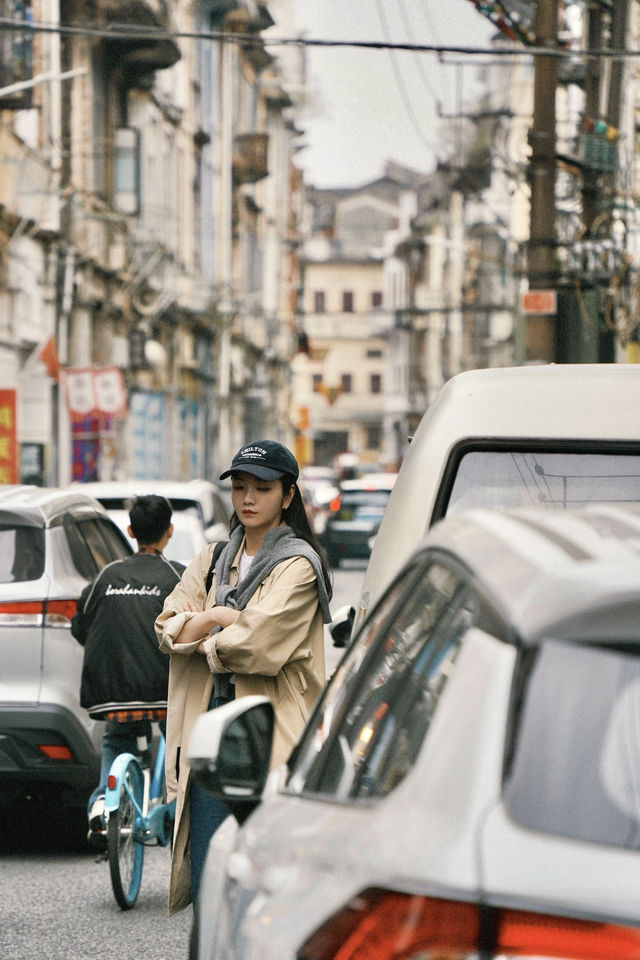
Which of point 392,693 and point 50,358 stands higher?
point 392,693

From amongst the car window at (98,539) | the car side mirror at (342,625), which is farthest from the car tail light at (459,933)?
the car window at (98,539)

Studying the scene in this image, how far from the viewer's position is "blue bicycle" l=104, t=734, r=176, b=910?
264 inches

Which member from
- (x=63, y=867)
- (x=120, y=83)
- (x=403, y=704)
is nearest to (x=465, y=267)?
(x=120, y=83)

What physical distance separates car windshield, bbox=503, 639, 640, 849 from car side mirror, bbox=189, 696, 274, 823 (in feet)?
3.62

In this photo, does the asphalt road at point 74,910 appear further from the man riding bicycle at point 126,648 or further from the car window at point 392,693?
the car window at point 392,693

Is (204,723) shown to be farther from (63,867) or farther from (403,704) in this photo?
(63,867)

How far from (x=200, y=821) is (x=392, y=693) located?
2249 mm

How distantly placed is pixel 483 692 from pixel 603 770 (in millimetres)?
177

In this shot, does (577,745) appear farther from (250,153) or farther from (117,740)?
(250,153)

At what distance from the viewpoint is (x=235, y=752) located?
3.22 m

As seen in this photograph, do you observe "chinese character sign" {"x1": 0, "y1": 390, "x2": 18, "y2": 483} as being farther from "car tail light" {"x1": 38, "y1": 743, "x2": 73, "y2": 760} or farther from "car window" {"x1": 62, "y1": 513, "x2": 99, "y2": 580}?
"car tail light" {"x1": 38, "y1": 743, "x2": 73, "y2": 760}

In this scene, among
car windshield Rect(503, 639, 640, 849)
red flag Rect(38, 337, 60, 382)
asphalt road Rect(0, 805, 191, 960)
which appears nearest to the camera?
car windshield Rect(503, 639, 640, 849)

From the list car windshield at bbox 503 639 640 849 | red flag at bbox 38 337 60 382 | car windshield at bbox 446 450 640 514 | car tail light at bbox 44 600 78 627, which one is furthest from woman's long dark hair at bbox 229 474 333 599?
red flag at bbox 38 337 60 382

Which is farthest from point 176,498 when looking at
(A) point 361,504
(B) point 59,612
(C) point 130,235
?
(C) point 130,235
